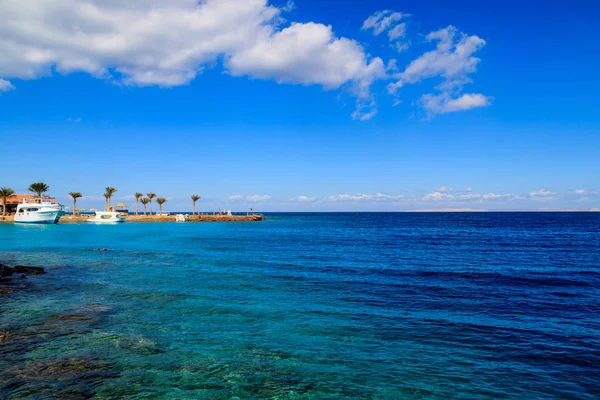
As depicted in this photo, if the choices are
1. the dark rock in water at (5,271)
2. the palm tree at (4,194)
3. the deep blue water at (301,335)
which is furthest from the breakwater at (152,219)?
the deep blue water at (301,335)

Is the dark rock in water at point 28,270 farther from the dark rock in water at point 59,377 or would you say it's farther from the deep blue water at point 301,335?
the dark rock in water at point 59,377

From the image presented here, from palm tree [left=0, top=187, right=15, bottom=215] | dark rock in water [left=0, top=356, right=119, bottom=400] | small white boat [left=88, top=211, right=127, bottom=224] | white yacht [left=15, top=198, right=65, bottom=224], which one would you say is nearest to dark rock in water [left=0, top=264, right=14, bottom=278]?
dark rock in water [left=0, top=356, right=119, bottom=400]

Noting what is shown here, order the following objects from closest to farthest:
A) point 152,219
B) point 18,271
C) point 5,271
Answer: point 5,271
point 18,271
point 152,219

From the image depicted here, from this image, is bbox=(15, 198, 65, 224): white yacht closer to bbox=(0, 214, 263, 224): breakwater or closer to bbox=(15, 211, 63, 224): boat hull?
bbox=(15, 211, 63, 224): boat hull

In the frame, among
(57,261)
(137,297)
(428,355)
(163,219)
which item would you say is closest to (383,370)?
(428,355)

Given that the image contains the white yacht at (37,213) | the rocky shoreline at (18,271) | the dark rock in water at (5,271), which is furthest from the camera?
the white yacht at (37,213)

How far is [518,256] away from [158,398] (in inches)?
1671

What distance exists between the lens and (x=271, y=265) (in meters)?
35.4

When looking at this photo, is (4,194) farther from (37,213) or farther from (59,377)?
(59,377)

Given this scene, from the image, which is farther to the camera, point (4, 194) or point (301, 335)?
point (4, 194)

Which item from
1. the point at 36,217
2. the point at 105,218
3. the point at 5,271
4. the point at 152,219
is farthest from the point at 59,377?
the point at 152,219

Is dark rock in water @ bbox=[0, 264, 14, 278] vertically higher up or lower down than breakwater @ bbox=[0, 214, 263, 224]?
lower down

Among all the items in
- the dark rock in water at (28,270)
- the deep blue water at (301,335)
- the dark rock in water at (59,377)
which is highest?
the dark rock in water at (28,270)

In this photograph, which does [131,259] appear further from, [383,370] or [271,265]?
[383,370]
